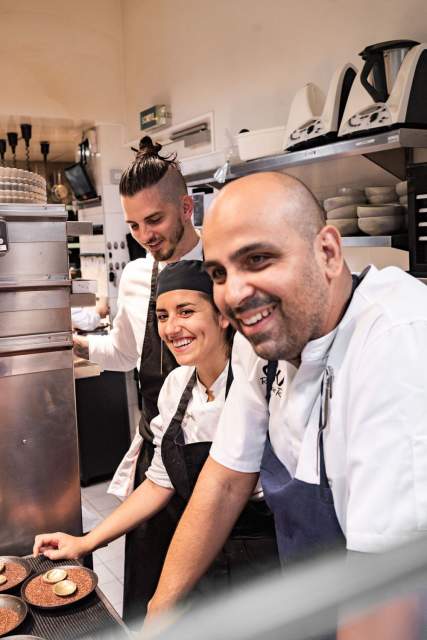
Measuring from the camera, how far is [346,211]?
103 inches

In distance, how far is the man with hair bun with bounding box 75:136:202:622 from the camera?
202 cm

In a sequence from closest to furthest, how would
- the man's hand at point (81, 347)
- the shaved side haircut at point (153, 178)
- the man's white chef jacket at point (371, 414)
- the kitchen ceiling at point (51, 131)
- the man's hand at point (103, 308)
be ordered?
1. the man's white chef jacket at point (371, 414)
2. the shaved side haircut at point (153, 178)
3. the man's hand at point (81, 347)
4. the kitchen ceiling at point (51, 131)
5. the man's hand at point (103, 308)

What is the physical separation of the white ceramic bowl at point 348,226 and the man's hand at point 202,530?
1442mm

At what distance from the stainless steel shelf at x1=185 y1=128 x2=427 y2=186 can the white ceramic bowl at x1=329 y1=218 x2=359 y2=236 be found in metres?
0.27

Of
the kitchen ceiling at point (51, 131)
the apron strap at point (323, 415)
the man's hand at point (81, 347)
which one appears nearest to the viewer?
the apron strap at point (323, 415)

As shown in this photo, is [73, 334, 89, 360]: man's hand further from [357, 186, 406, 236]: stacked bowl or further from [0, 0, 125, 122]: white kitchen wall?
[0, 0, 125, 122]: white kitchen wall

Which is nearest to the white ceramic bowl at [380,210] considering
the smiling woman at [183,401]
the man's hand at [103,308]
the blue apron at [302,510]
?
the smiling woman at [183,401]

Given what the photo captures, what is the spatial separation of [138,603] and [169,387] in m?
0.77

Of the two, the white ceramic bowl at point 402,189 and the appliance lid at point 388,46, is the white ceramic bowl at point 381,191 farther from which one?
the appliance lid at point 388,46

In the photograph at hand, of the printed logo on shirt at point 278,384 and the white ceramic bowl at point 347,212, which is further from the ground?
the white ceramic bowl at point 347,212

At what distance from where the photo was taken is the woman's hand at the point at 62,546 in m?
1.59

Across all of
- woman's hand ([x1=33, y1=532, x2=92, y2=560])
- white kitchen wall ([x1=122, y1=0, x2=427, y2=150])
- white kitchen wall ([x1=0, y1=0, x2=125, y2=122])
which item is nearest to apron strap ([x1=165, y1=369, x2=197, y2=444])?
woman's hand ([x1=33, y1=532, x2=92, y2=560])

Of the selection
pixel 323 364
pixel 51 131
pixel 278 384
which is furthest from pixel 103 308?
pixel 323 364

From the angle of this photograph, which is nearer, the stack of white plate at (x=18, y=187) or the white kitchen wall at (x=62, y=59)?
the stack of white plate at (x=18, y=187)
